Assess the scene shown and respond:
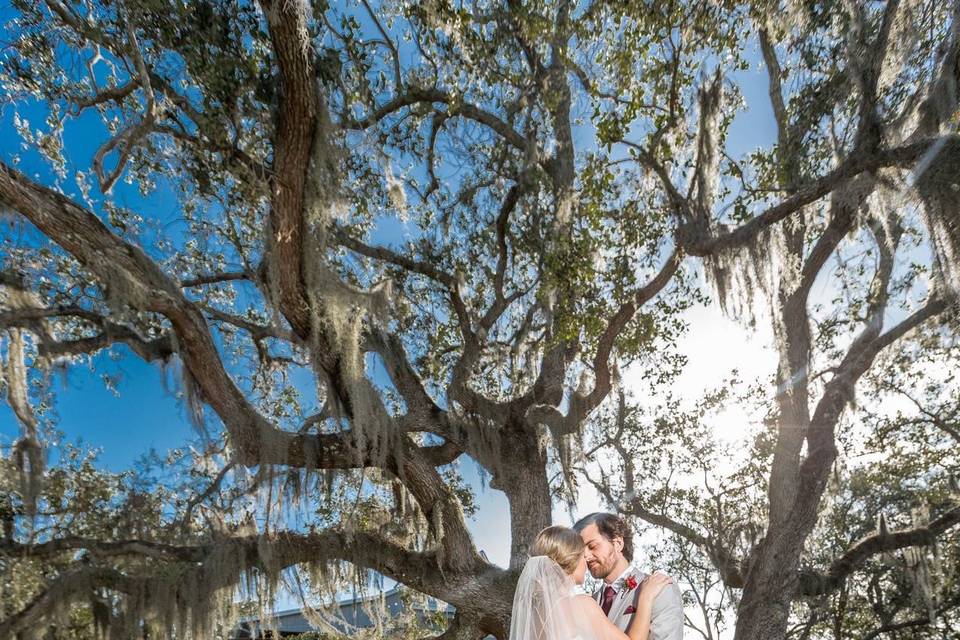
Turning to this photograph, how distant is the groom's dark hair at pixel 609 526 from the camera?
8.24 ft

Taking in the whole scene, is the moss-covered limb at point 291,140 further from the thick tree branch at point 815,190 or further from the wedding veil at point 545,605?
the thick tree branch at point 815,190

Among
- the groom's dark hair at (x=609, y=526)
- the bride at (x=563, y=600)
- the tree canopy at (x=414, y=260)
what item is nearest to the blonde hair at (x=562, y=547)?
the bride at (x=563, y=600)

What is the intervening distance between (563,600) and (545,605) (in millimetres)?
109

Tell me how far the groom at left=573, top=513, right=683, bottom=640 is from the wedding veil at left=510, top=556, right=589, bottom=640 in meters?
0.17

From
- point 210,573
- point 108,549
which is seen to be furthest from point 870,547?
point 108,549

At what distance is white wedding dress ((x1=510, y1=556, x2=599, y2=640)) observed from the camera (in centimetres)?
231

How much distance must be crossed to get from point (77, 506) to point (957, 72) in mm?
8898

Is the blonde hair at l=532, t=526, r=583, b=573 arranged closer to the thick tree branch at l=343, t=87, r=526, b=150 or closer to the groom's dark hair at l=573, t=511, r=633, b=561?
the groom's dark hair at l=573, t=511, r=633, b=561

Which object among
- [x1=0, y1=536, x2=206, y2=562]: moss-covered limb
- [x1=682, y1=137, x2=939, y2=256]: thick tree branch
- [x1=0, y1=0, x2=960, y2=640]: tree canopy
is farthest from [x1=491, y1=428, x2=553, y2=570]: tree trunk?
[x1=0, y1=536, x2=206, y2=562]: moss-covered limb

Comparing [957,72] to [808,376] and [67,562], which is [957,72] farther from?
[67,562]

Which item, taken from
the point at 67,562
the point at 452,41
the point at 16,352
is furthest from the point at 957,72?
the point at 67,562

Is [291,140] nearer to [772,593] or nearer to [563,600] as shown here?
[563,600]

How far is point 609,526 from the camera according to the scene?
2.52m

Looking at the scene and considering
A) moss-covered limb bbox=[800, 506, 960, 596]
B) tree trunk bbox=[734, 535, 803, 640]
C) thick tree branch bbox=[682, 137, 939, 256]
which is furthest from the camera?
moss-covered limb bbox=[800, 506, 960, 596]
